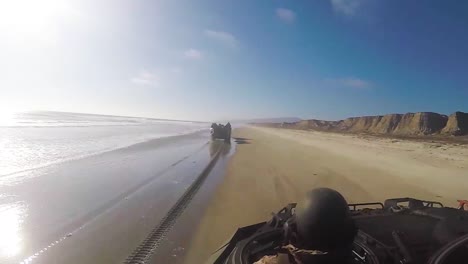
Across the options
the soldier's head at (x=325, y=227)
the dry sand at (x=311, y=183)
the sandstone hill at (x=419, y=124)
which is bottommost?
the dry sand at (x=311, y=183)

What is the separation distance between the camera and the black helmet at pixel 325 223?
3.32 m

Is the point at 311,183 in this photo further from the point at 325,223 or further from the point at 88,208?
the point at 325,223

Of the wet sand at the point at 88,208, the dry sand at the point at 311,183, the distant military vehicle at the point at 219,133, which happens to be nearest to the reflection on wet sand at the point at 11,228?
the wet sand at the point at 88,208

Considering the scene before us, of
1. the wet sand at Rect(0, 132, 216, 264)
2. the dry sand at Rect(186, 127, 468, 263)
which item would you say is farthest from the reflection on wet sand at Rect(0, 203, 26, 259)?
the dry sand at Rect(186, 127, 468, 263)

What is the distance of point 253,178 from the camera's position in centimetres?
1666

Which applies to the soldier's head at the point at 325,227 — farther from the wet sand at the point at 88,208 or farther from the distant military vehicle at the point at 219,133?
the distant military vehicle at the point at 219,133

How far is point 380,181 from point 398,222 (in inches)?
457

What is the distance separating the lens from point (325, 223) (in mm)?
3314

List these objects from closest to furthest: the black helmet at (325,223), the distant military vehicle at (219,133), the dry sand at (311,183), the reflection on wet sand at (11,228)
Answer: the black helmet at (325,223)
the reflection on wet sand at (11,228)
the dry sand at (311,183)
the distant military vehicle at (219,133)

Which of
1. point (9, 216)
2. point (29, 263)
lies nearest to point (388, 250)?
point (29, 263)

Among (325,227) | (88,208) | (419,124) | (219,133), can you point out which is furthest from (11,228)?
(419,124)

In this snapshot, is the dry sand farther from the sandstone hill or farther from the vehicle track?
the sandstone hill

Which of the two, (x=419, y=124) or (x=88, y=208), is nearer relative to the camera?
(x=88, y=208)

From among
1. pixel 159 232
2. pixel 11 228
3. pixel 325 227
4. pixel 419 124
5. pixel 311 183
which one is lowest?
pixel 11 228
